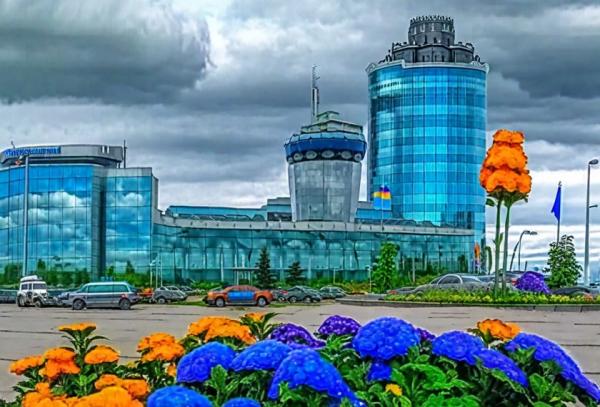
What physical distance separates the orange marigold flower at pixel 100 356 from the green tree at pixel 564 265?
39896 mm

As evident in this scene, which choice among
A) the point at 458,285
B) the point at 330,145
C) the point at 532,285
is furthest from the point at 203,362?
the point at 330,145

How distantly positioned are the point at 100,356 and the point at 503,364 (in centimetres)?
232

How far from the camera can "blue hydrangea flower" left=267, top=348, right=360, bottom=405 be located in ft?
12.8

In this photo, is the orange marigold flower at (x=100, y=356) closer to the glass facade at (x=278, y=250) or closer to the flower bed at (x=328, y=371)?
the flower bed at (x=328, y=371)

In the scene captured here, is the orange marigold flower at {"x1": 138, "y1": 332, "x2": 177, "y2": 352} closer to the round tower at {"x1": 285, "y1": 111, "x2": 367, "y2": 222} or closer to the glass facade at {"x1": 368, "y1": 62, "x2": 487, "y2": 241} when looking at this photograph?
the round tower at {"x1": 285, "y1": 111, "x2": 367, "y2": 222}

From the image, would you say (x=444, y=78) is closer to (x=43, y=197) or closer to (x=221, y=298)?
(x=43, y=197)

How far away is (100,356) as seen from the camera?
17.6 feet

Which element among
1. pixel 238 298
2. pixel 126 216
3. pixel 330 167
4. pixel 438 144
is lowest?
pixel 238 298

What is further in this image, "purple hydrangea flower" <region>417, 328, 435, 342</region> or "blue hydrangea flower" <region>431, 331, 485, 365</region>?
"purple hydrangea flower" <region>417, 328, 435, 342</region>

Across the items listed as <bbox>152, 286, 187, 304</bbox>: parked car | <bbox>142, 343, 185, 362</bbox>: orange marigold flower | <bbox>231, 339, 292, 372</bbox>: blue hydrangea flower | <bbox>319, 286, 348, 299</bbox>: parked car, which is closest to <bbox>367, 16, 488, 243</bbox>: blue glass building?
<bbox>319, 286, 348, 299</bbox>: parked car

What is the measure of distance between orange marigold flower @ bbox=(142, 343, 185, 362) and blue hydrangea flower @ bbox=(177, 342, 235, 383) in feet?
2.72

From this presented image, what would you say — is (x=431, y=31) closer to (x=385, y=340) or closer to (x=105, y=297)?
(x=105, y=297)

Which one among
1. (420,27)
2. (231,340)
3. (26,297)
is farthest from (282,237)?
(231,340)

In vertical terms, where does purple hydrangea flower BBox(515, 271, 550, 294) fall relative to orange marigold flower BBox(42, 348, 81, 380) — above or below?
below
